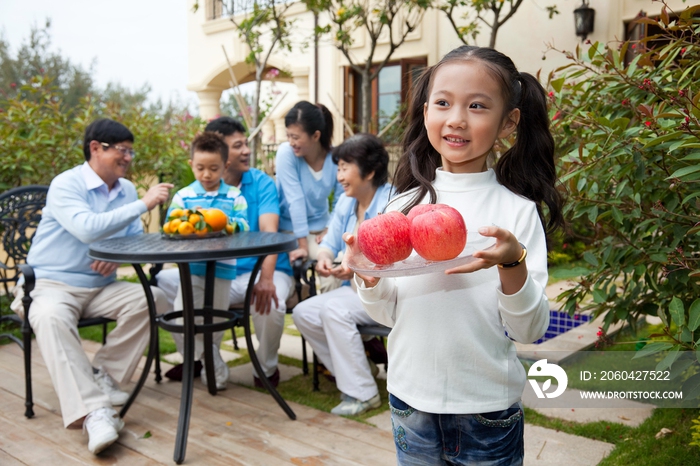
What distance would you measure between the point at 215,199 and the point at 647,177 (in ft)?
7.18

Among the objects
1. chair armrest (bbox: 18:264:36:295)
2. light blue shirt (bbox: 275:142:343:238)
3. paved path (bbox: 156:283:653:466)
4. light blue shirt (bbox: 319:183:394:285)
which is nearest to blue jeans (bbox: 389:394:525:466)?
paved path (bbox: 156:283:653:466)

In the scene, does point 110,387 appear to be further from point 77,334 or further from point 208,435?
point 208,435

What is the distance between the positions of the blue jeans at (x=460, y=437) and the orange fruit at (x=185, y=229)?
180cm

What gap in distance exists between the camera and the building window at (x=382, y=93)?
376 inches

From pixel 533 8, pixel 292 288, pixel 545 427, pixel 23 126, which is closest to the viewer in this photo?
pixel 545 427

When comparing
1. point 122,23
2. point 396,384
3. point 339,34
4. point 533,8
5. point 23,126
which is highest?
point 122,23

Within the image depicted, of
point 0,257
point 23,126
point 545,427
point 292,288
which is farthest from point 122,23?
point 545,427

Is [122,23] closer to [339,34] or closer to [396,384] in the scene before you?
[339,34]

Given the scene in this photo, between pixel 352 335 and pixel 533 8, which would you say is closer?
pixel 352 335

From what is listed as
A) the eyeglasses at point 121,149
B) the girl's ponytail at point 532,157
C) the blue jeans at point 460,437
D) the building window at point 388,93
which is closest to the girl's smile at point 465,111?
the girl's ponytail at point 532,157

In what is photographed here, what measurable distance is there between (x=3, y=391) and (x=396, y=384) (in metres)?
2.74

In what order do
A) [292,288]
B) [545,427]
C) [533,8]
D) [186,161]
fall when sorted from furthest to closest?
[533,8]
[186,161]
[292,288]
[545,427]

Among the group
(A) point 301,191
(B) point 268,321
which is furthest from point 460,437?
(A) point 301,191

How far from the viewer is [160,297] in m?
3.36
